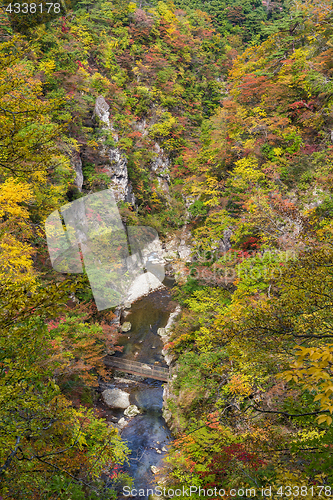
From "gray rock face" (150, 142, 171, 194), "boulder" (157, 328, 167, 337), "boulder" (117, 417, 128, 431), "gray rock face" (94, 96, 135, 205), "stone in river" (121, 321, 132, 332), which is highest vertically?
"gray rock face" (94, 96, 135, 205)

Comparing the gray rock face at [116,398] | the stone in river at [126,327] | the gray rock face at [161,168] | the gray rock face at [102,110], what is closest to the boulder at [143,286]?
the stone in river at [126,327]

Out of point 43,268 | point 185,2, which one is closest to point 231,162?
point 43,268

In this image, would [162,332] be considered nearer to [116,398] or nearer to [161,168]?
[116,398]

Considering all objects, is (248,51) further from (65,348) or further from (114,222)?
(65,348)

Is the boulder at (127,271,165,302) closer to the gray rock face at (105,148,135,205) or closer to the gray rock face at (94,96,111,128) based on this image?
the gray rock face at (105,148,135,205)

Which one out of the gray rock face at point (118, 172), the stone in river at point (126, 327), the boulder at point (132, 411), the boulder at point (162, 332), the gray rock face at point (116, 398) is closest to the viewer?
the boulder at point (132, 411)

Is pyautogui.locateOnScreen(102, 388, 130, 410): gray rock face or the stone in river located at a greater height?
pyautogui.locateOnScreen(102, 388, 130, 410): gray rock face

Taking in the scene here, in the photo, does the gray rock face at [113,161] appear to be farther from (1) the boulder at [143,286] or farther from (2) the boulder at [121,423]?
(2) the boulder at [121,423]

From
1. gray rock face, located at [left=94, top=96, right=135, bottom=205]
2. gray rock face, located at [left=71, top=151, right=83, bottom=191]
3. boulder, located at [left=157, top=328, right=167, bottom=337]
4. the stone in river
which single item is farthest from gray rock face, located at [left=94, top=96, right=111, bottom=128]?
boulder, located at [left=157, top=328, right=167, bottom=337]
